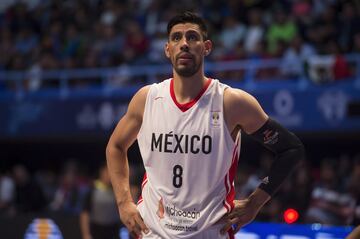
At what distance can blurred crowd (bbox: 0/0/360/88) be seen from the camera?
15.6 m

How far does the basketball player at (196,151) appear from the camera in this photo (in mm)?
5277

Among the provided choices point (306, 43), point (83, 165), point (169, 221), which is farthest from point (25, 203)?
point (169, 221)

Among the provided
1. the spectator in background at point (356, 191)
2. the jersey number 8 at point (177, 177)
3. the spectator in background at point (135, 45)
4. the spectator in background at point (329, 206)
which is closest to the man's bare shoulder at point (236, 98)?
the jersey number 8 at point (177, 177)

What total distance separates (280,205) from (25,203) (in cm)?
603

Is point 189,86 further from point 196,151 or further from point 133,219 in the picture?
point 133,219

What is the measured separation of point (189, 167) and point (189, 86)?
20.2 inches

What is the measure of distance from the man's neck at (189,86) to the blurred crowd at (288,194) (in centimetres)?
479

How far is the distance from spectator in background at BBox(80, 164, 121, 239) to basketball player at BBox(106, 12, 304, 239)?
5.26 metres

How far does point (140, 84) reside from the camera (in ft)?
58.2

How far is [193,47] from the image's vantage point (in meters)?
5.33

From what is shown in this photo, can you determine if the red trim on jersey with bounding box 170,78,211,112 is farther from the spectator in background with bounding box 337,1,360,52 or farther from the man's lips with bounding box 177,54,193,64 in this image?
the spectator in background with bounding box 337,1,360,52

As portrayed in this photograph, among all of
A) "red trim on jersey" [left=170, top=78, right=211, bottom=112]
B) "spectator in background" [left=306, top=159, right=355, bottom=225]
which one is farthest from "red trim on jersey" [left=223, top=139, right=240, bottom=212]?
"spectator in background" [left=306, top=159, right=355, bottom=225]

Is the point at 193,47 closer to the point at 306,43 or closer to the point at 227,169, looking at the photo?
the point at 227,169

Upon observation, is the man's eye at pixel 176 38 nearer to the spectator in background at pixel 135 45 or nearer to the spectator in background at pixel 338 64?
the spectator in background at pixel 338 64
